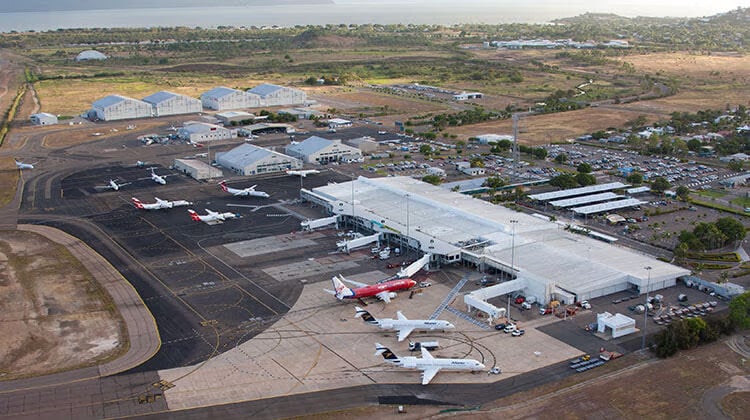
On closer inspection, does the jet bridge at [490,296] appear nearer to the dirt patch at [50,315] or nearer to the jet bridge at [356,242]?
the jet bridge at [356,242]

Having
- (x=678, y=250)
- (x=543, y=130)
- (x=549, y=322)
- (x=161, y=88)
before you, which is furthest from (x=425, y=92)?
(x=549, y=322)

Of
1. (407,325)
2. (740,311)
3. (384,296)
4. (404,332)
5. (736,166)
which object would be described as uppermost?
(736,166)

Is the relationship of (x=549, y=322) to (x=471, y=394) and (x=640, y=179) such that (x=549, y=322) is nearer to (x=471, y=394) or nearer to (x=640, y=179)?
(x=471, y=394)

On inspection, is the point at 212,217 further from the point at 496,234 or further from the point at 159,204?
the point at 496,234

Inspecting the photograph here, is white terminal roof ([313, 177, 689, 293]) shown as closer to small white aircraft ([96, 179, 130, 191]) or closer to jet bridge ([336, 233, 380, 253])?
jet bridge ([336, 233, 380, 253])

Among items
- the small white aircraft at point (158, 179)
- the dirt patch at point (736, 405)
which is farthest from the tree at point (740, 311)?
the small white aircraft at point (158, 179)

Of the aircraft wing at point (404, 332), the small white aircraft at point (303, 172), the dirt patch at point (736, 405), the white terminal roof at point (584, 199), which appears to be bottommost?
the dirt patch at point (736, 405)

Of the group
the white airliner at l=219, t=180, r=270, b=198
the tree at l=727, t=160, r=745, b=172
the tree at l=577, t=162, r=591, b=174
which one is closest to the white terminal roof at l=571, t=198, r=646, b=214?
the tree at l=577, t=162, r=591, b=174

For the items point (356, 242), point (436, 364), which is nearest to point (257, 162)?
point (356, 242)
